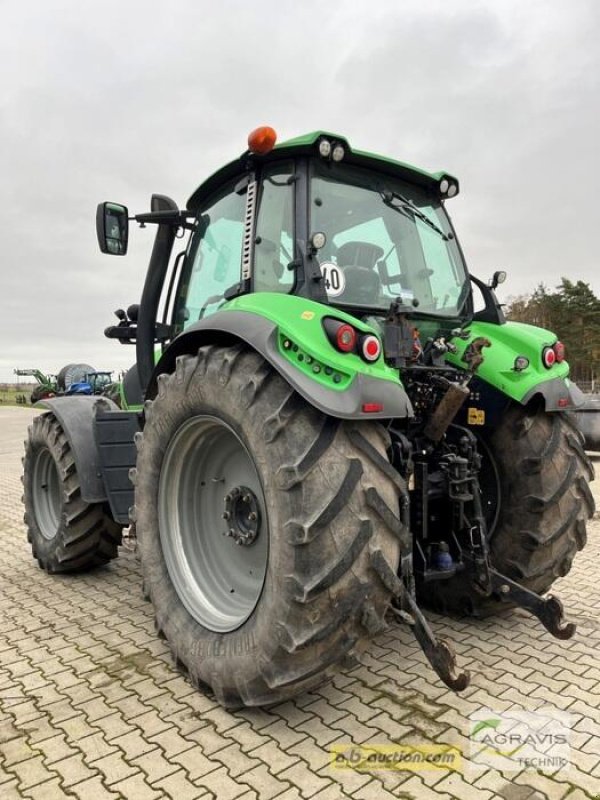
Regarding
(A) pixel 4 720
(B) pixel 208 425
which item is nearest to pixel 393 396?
(B) pixel 208 425

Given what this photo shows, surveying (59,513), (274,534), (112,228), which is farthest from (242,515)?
(59,513)

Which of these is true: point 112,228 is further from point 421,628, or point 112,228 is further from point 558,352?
point 421,628

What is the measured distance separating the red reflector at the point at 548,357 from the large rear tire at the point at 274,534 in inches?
55.1

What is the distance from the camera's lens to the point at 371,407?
231 centimetres

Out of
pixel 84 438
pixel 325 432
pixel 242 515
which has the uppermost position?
pixel 325 432

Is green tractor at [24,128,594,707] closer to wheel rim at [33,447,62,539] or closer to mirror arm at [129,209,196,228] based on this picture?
mirror arm at [129,209,196,228]

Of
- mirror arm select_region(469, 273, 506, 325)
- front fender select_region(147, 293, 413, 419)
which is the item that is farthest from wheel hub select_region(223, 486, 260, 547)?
mirror arm select_region(469, 273, 506, 325)

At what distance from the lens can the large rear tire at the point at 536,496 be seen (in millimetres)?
3307

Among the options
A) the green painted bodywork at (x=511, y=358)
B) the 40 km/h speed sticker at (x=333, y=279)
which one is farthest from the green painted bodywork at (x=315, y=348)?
the green painted bodywork at (x=511, y=358)

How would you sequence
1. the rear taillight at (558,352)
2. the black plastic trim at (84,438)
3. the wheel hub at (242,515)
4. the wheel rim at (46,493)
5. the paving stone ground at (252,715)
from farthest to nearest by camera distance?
the wheel rim at (46,493) → the black plastic trim at (84,438) → the rear taillight at (558,352) → the wheel hub at (242,515) → the paving stone ground at (252,715)

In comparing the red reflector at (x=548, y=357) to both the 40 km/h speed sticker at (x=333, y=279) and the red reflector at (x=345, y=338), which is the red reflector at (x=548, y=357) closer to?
the 40 km/h speed sticker at (x=333, y=279)

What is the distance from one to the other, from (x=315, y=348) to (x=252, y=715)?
1.60 m

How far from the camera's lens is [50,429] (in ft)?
15.3

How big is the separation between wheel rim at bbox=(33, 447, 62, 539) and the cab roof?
2.48 m
